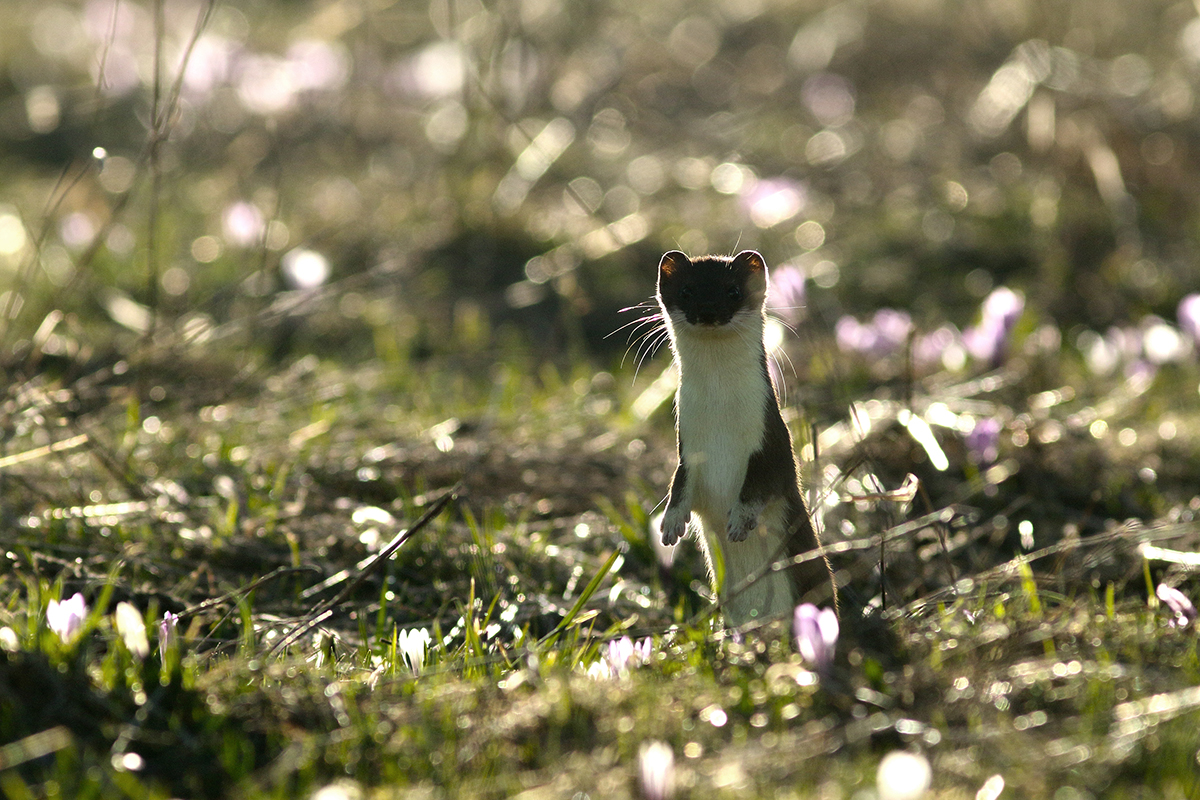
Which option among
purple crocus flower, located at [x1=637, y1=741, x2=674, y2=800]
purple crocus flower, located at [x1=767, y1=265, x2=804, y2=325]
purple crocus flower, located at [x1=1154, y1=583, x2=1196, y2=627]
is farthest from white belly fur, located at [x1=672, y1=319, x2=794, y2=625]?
purple crocus flower, located at [x1=637, y1=741, x2=674, y2=800]

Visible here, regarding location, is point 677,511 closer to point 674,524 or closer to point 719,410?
point 674,524

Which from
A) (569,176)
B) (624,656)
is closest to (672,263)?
(624,656)

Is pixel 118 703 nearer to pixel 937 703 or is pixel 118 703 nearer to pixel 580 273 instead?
pixel 937 703

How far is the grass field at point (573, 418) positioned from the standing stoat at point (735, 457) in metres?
0.14

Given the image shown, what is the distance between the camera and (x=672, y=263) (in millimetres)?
3352

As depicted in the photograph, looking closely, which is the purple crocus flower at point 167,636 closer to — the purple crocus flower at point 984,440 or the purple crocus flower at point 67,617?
the purple crocus flower at point 67,617

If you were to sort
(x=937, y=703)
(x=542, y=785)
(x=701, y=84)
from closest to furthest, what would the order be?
(x=542, y=785)
(x=937, y=703)
(x=701, y=84)

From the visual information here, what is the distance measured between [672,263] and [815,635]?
130 cm

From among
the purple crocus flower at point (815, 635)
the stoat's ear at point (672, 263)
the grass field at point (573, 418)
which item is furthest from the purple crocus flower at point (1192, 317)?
the purple crocus flower at point (815, 635)

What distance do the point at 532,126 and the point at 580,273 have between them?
1714 mm

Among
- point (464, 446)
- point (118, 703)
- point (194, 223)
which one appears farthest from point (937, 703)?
point (194, 223)

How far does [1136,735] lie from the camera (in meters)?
2.25

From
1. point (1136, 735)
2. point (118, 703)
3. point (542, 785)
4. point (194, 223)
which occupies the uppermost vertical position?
point (194, 223)

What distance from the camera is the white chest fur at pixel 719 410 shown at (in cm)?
309
